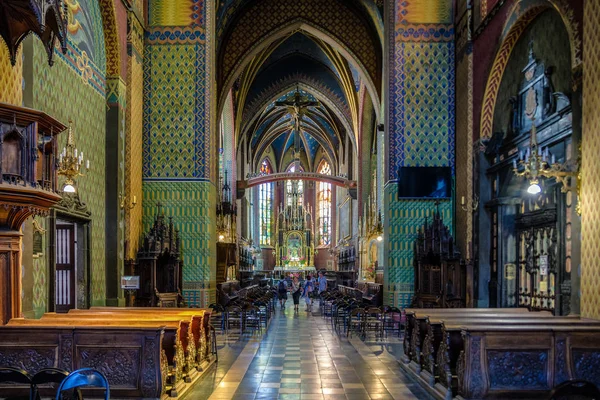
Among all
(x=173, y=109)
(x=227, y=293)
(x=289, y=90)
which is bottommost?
(x=227, y=293)

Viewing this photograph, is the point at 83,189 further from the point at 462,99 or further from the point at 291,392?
the point at 462,99

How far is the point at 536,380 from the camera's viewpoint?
7098mm

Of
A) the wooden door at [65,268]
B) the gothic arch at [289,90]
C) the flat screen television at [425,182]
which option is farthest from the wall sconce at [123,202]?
the gothic arch at [289,90]

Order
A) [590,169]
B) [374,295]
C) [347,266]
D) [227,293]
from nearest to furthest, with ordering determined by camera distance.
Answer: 1. [590,169]
2. [374,295]
3. [227,293]
4. [347,266]

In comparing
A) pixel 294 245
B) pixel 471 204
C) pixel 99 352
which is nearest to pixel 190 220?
pixel 471 204

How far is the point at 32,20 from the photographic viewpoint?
6.68m

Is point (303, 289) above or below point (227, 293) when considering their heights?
below

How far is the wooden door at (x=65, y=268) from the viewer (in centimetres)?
1341

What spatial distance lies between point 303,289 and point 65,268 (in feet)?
71.0

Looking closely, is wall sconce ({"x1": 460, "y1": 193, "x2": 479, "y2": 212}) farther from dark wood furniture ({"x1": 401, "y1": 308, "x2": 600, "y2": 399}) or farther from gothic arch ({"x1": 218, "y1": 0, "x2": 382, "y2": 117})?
dark wood furniture ({"x1": 401, "y1": 308, "x2": 600, "y2": 399})

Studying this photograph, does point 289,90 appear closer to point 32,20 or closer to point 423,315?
point 423,315

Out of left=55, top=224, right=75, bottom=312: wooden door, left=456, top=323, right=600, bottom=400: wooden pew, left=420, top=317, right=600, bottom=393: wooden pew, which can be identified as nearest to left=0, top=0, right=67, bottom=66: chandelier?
left=456, top=323, right=600, bottom=400: wooden pew

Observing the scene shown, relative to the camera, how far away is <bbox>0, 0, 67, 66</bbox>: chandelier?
249 inches

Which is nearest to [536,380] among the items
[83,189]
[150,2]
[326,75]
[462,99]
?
[83,189]
